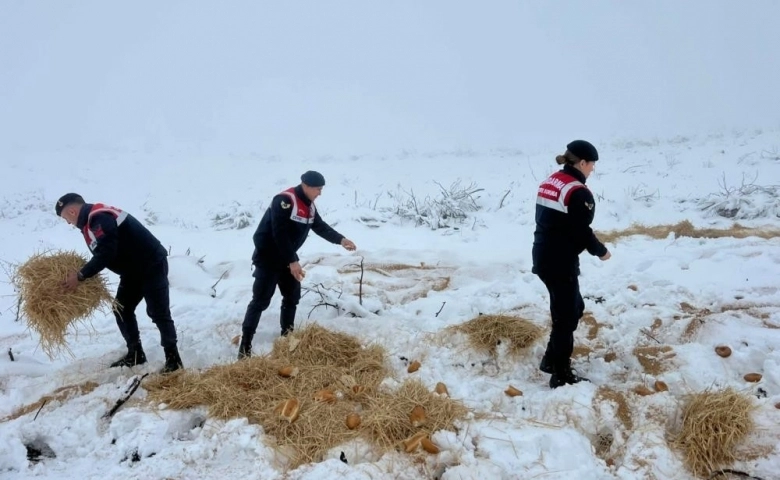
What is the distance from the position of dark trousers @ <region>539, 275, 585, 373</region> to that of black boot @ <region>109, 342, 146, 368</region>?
3492mm

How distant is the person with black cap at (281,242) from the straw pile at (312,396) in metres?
0.39

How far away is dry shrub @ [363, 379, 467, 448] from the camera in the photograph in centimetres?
310

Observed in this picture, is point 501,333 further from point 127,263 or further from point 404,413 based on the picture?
point 127,263

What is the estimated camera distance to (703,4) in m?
40.2

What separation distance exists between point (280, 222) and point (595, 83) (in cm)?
3312

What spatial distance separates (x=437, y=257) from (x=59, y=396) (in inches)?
185

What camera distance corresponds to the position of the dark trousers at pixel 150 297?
4.11 meters

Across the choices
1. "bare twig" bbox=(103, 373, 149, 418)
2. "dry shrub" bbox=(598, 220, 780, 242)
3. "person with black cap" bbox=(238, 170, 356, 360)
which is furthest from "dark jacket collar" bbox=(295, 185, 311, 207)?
"dry shrub" bbox=(598, 220, 780, 242)

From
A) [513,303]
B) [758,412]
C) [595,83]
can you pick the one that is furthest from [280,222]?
[595,83]

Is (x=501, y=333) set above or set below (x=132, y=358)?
above

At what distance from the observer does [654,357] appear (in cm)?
387

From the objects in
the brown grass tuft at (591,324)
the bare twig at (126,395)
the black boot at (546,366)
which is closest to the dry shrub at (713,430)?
the black boot at (546,366)

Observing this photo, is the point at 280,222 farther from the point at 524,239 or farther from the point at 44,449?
the point at 524,239

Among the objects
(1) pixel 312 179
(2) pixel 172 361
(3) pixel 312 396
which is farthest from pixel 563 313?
(2) pixel 172 361
